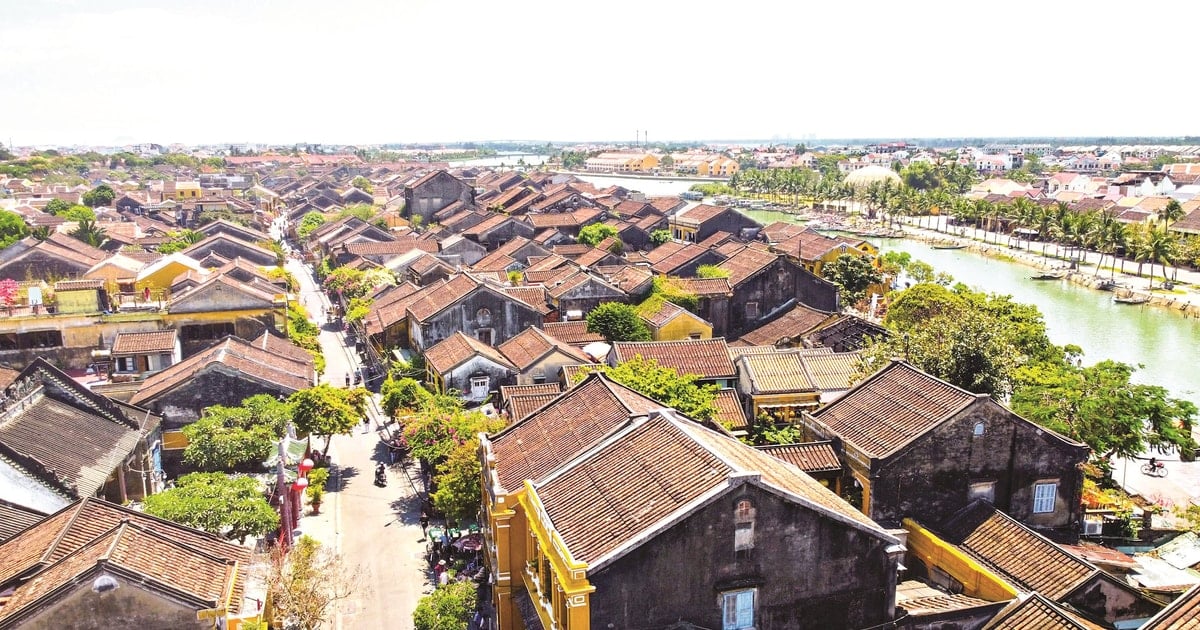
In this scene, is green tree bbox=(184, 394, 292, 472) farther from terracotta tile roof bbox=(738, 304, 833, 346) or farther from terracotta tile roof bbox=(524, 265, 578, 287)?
terracotta tile roof bbox=(524, 265, 578, 287)

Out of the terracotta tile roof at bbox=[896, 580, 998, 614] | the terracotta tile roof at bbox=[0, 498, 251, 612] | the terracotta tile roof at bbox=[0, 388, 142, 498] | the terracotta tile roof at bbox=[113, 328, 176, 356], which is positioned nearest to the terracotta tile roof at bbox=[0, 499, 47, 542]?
the terracotta tile roof at bbox=[0, 498, 251, 612]

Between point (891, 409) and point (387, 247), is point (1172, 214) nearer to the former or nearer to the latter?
point (387, 247)

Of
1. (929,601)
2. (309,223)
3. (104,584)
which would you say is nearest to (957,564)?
(929,601)

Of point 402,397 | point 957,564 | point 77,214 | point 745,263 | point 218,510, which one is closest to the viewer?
point 957,564

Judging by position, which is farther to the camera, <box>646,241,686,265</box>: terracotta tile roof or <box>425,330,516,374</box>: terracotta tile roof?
<box>646,241,686,265</box>: terracotta tile roof

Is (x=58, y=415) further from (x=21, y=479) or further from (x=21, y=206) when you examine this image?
(x=21, y=206)

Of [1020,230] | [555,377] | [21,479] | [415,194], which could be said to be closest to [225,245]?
[415,194]

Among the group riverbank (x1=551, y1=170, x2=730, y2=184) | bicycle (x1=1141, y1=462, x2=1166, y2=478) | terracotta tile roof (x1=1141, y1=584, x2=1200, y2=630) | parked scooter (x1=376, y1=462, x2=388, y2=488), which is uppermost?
terracotta tile roof (x1=1141, y1=584, x2=1200, y2=630)
